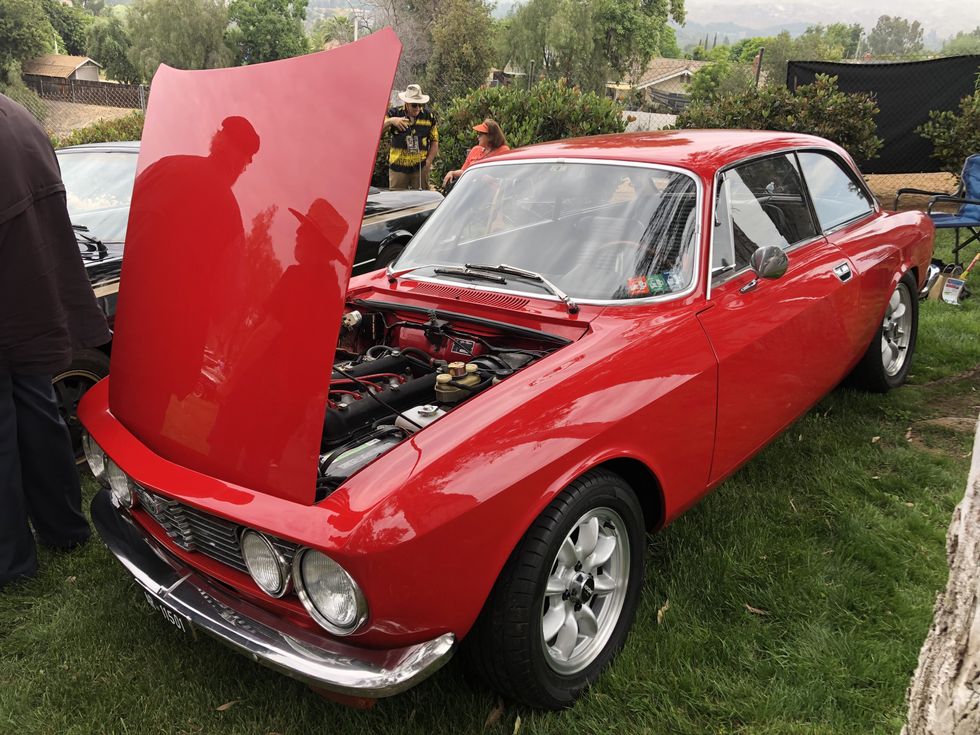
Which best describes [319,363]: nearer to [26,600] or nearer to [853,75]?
[26,600]

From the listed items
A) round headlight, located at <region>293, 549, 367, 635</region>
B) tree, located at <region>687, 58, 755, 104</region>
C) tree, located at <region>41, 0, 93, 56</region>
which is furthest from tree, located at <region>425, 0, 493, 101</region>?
tree, located at <region>41, 0, 93, 56</region>

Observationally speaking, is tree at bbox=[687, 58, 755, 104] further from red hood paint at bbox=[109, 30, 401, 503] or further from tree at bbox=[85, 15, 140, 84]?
tree at bbox=[85, 15, 140, 84]

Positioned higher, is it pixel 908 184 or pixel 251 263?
pixel 251 263

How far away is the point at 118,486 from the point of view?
2.68 metres

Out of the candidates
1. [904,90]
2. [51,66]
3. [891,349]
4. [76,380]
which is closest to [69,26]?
[51,66]

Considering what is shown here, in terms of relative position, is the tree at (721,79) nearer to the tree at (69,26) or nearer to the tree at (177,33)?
the tree at (177,33)

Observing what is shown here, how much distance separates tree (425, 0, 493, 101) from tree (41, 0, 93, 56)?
63.6 metres

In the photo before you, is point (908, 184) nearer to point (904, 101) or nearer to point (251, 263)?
point (904, 101)

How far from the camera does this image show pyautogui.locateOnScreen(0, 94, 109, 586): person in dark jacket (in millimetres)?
2873

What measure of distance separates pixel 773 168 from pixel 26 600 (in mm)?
3886

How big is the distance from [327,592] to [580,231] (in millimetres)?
1810

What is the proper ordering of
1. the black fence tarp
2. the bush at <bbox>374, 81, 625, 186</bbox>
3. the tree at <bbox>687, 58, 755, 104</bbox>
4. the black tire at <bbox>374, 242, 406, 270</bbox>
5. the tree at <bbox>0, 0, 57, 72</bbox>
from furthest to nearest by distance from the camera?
the tree at <bbox>0, 0, 57, 72</bbox> < the tree at <bbox>687, 58, 755, 104</bbox> < the bush at <bbox>374, 81, 625, 186</bbox> < the black fence tarp < the black tire at <bbox>374, 242, 406, 270</bbox>

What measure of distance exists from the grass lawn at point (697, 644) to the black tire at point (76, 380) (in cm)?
96

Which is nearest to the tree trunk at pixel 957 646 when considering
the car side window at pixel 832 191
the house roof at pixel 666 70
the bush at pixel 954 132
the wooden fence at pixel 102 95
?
the car side window at pixel 832 191
